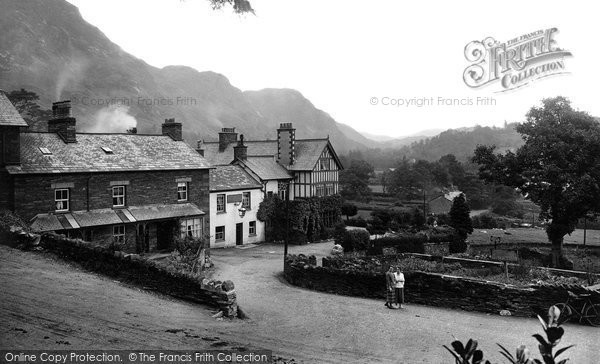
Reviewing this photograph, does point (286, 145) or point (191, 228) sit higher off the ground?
point (286, 145)

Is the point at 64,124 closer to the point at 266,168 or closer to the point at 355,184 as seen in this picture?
the point at 266,168

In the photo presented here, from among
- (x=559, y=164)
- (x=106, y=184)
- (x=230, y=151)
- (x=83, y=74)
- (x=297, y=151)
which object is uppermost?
(x=83, y=74)

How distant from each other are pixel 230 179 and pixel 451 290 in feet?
82.7

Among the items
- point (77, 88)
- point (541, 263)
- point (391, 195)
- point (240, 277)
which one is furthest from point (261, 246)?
point (77, 88)

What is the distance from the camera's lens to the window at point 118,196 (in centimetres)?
2766

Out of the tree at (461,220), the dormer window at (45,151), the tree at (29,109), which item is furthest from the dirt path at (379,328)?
the tree at (29,109)

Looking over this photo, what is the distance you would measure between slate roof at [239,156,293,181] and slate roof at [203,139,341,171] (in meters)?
1.01

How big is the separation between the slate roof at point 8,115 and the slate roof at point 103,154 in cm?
216

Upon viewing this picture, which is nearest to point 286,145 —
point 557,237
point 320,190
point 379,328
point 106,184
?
point 320,190

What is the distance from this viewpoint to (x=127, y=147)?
29.8 m

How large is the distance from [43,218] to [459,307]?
68.4ft

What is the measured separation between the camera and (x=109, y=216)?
2662 centimetres

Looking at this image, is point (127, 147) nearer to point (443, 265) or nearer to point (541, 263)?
point (443, 265)

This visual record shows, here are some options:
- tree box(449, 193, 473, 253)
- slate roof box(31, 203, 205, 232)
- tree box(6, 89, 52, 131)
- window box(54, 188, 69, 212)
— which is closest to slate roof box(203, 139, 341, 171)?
tree box(449, 193, 473, 253)
